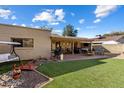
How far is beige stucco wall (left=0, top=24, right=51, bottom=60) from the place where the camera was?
13.3m

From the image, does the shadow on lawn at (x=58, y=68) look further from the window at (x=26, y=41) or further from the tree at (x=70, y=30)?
the tree at (x=70, y=30)

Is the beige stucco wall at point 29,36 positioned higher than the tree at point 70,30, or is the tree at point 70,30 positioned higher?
the tree at point 70,30

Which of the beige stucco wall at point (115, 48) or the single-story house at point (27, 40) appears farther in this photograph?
the beige stucco wall at point (115, 48)

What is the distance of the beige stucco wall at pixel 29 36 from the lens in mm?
13323

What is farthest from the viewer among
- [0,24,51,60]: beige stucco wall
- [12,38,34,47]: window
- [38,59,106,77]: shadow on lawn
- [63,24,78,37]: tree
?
[63,24,78,37]: tree

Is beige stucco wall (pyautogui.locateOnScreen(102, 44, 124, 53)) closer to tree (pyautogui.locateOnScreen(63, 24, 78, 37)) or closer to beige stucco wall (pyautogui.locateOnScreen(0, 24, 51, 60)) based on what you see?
beige stucco wall (pyautogui.locateOnScreen(0, 24, 51, 60))

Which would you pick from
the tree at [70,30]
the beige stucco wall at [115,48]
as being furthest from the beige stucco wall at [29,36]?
the tree at [70,30]

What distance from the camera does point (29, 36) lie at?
15000mm

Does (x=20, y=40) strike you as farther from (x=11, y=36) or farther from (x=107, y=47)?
(x=107, y=47)

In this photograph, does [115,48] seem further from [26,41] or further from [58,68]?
[58,68]

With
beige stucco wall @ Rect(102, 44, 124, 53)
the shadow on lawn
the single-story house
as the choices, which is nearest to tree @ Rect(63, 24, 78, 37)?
beige stucco wall @ Rect(102, 44, 124, 53)
